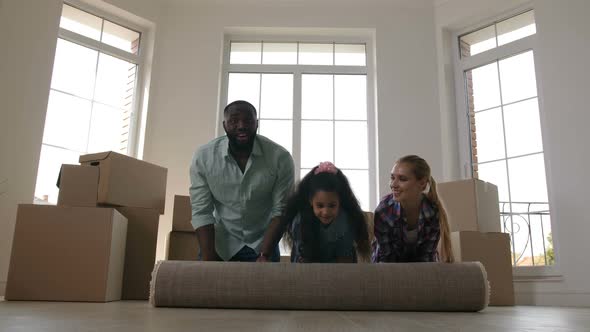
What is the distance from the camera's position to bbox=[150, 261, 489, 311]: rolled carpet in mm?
1474

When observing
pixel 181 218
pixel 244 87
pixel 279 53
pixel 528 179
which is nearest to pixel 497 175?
pixel 528 179

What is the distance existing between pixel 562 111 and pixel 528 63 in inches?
19.4

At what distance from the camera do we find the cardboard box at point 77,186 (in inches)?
94.7

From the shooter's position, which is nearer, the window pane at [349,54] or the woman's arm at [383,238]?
the woman's arm at [383,238]

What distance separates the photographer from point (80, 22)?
3662mm

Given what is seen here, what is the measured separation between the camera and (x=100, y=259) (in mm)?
2186

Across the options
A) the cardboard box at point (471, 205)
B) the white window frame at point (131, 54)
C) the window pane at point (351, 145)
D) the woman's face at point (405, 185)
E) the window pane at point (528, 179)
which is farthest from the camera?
the window pane at point (351, 145)

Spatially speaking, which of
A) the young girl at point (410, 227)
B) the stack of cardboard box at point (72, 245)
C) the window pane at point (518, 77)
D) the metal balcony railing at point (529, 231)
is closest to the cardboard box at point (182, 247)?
the stack of cardboard box at point (72, 245)

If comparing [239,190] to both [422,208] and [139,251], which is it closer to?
[422,208]

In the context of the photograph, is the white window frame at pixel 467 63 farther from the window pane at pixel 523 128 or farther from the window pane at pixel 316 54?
the window pane at pixel 316 54

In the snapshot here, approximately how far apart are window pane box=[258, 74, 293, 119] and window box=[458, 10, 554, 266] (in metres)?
1.28

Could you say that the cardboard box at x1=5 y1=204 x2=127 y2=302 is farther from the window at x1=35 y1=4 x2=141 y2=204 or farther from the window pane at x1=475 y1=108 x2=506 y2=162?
the window pane at x1=475 y1=108 x2=506 y2=162

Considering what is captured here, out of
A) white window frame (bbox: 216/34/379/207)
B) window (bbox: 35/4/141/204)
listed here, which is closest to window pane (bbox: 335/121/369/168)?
white window frame (bbox: 216/34/379/207)

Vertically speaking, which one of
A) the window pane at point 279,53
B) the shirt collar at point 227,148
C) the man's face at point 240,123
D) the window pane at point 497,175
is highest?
the window pane at point 279,53
